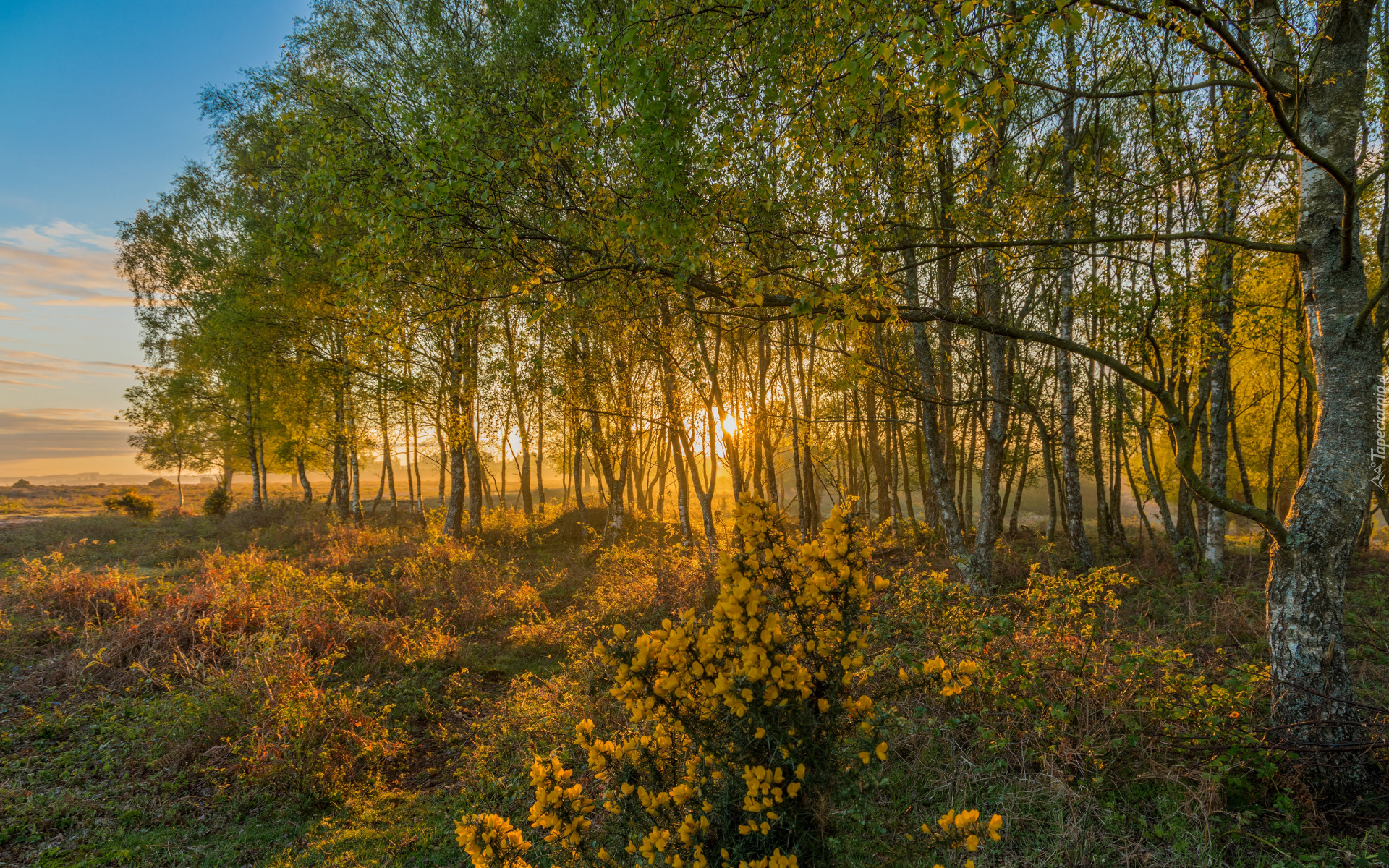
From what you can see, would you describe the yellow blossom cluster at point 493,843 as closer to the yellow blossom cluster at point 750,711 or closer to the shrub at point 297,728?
the yellow blossom cluster at point 750,711

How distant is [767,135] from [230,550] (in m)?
17.0

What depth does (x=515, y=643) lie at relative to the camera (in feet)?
25.0

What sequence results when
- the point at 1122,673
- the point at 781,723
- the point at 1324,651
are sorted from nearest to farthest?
the point at 781,723 → the point at 1324,651 → the point at 1122,673

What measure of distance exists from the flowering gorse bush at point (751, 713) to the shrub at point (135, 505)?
28.1m

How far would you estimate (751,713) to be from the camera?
2.27 meters

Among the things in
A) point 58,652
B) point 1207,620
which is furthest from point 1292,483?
point 58,652

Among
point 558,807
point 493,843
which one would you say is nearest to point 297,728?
point 493,843

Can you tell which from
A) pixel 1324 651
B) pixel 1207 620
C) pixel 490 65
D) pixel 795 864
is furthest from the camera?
pixel 490 65

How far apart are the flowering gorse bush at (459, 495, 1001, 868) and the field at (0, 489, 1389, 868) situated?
19 centimetres

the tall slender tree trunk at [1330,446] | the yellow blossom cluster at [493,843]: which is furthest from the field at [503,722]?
the yellow blossom cluster at [493,843]

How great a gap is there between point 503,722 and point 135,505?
2590 centimetres

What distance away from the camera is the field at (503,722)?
324 cm

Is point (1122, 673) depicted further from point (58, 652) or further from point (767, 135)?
point (58, 652)

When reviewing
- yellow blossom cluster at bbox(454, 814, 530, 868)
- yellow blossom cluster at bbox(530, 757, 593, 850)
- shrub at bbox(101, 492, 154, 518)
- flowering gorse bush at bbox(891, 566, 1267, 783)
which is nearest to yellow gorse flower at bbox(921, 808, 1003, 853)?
flowering gorse bush at bbox(891, 566, 1267, 783)
